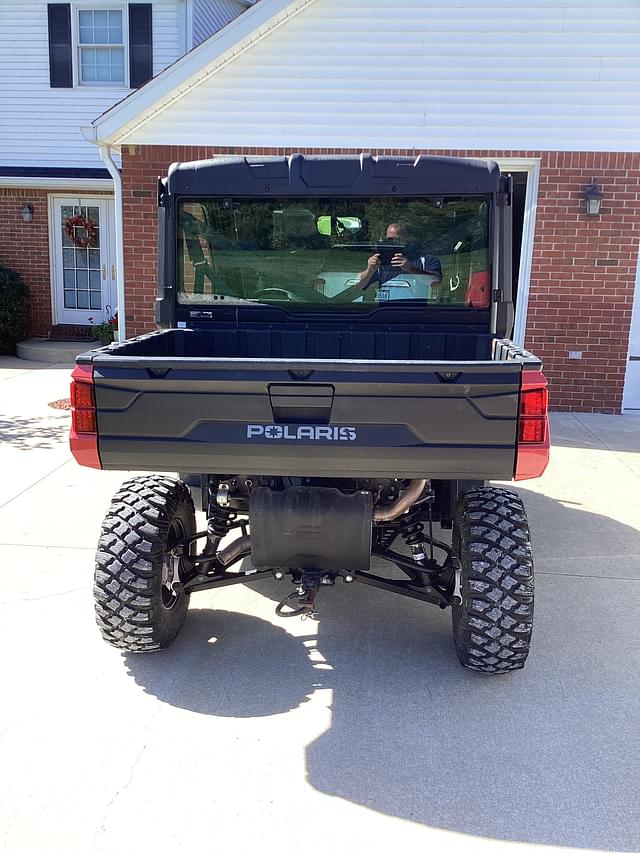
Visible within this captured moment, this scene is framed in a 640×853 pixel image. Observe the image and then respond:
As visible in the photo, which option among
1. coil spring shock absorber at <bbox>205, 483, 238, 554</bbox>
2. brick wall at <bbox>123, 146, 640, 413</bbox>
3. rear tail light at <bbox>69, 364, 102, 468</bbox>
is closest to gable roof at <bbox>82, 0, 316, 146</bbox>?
brick wall at <bbox>123, 146, 640, 413</bbox>

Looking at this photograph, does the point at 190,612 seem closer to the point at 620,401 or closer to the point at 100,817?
the point at 100,817

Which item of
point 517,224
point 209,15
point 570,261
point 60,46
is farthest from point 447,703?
point 209,15

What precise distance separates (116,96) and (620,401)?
29.4ft

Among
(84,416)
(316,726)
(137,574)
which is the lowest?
(316,726)

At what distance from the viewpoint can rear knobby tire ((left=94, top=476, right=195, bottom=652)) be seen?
3301mm

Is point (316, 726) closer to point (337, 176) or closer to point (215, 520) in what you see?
point (215, 520)

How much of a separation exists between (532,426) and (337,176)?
1.82m

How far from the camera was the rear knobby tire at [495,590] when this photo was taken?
316 cm

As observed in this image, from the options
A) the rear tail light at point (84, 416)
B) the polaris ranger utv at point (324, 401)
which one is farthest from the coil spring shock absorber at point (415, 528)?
the rear tail light at point (84, 416)

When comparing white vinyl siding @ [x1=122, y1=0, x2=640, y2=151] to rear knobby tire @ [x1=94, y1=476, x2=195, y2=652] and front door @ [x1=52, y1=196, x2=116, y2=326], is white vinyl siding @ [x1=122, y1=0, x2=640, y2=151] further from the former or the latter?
rear knobby tire @ [x1=94, y1=476, x2=195, y2=652]

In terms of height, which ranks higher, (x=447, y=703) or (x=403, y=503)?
(x=403, y=503)

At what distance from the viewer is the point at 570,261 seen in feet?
27.8

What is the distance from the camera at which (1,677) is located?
3.35m

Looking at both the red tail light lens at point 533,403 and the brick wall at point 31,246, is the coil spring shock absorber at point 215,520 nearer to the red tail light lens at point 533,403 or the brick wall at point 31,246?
the red tail light lens at point 533,403
